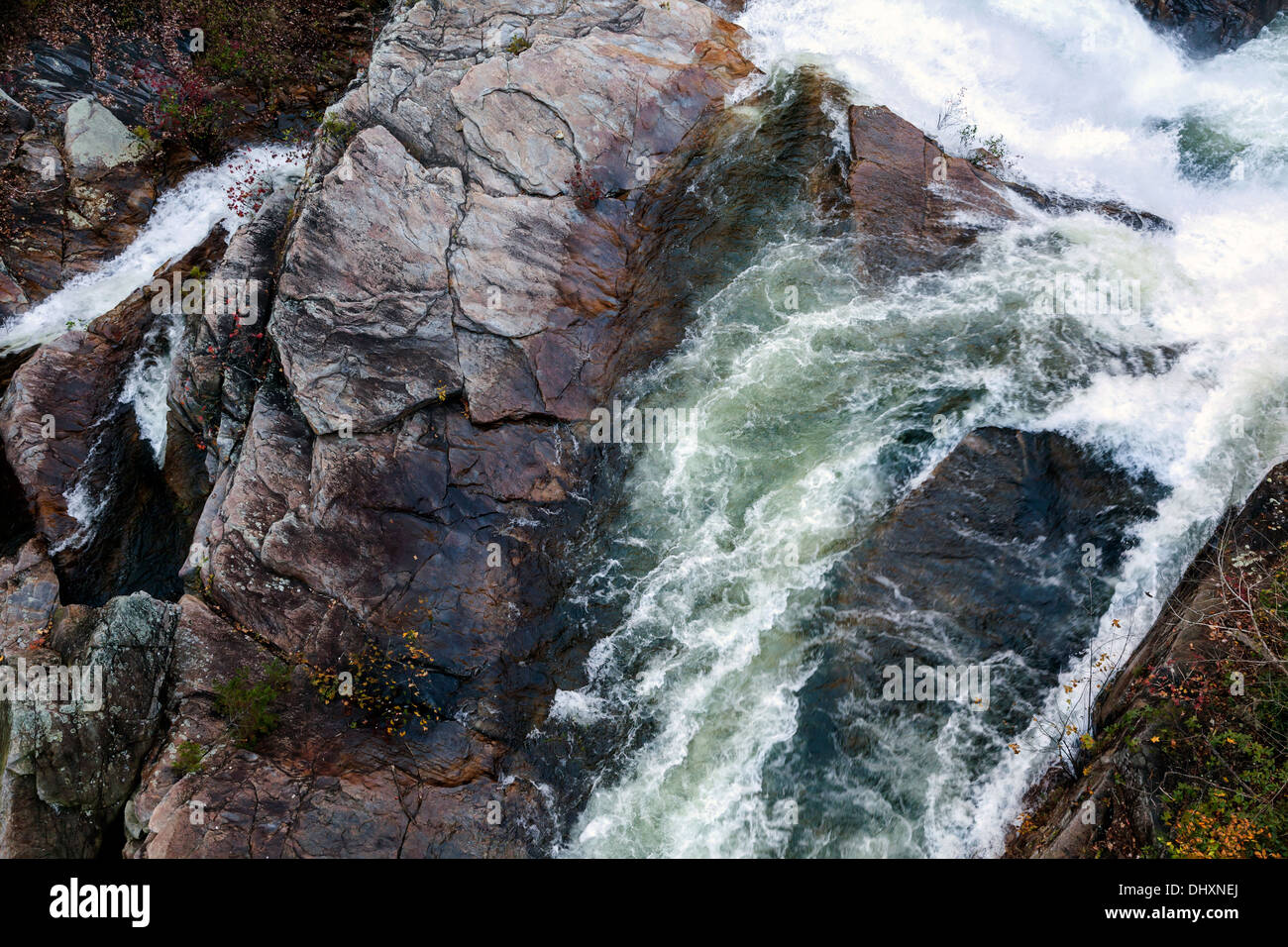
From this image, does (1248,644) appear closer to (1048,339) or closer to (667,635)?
(1048,339)

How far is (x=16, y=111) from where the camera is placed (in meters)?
16.6

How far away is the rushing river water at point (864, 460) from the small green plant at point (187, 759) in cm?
480

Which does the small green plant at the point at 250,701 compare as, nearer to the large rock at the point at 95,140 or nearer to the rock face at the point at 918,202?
the rock face at the point at 918,202

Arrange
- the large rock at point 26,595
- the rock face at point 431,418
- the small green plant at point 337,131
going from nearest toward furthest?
1. the rock face at point 431,418
2. the large rock at point 26,595
3. the small green plant at point 337,131

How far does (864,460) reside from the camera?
11.8 meters

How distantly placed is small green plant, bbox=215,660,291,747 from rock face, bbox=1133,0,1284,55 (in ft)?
82.3

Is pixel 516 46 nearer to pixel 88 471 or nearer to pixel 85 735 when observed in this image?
pixel 88 471

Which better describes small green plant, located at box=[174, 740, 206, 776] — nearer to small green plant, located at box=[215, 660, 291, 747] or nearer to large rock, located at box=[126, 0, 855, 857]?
large rock, located at box=[126, 0, 855, 857]

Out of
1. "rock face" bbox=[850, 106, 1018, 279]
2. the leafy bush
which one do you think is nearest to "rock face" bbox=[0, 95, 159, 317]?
the leafy bush

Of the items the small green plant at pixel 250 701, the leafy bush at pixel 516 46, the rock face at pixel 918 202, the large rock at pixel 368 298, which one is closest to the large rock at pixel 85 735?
the small green plant at pixel 250 701

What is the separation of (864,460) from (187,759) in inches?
425

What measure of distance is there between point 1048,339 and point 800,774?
830 centimetres

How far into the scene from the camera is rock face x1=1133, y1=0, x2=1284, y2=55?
61.8ft

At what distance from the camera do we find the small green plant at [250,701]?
10.5m
